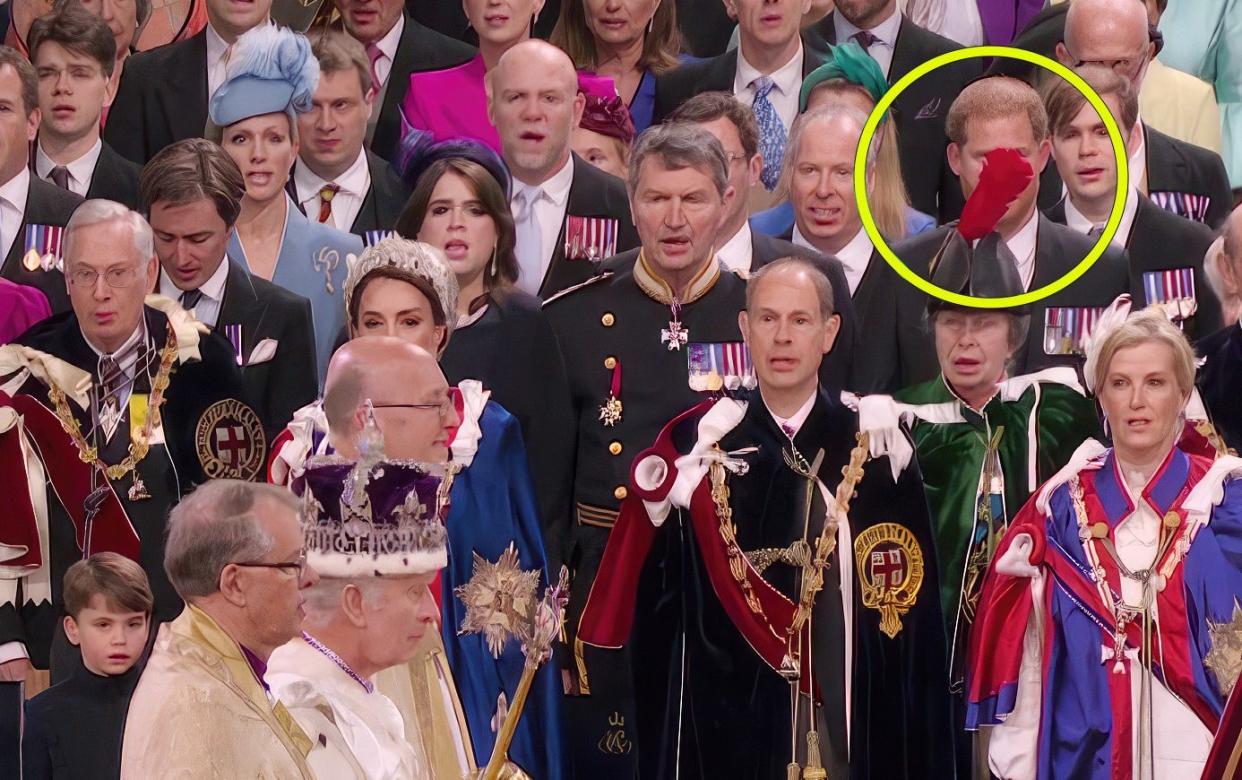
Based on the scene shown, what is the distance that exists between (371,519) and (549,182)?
2964 mm

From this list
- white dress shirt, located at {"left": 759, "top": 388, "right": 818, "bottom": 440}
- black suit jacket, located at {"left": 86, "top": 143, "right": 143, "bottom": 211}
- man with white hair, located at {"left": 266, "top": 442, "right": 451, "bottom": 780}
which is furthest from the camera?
black suit jacket, located at {"left": 86, "top": 143, "right": 143, "bottom": 211}

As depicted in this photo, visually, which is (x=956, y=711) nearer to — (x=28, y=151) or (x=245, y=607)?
(x=245, y=607)

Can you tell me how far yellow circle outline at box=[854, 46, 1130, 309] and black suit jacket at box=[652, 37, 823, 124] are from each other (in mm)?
293

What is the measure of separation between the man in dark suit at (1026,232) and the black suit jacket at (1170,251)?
0.04 meters

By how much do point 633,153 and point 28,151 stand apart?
5.91ft

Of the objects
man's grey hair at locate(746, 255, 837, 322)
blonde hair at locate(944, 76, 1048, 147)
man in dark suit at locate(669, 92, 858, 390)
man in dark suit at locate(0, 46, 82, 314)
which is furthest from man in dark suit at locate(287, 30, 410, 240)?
blonde hair at locate(944, 76, 1048, 147)

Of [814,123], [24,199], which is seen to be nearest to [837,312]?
[814,123]

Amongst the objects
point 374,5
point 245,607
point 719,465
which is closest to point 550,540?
point 719,465

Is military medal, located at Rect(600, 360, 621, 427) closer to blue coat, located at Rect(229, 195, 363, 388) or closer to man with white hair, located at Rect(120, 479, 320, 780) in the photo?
blue coat, located at Rect(229, 195, 363, 388)

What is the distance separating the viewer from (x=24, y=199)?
7059 mm

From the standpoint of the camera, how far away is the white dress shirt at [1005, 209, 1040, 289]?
6926 mm

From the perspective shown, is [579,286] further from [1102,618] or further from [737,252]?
[1102,618]

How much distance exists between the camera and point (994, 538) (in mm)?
6637

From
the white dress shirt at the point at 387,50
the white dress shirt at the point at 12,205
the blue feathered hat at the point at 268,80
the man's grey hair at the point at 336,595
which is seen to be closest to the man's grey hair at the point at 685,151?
the white dress shirt at the point at 387,50
